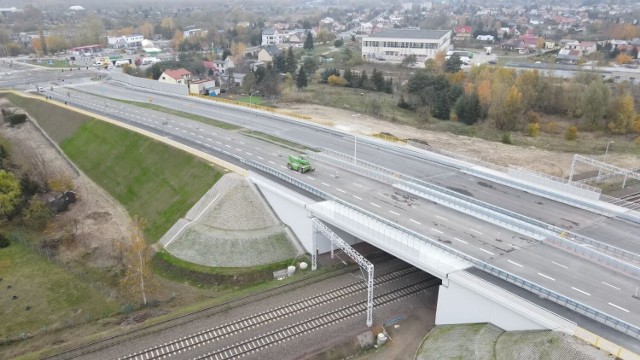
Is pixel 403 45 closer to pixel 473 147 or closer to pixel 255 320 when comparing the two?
pixel 473 147

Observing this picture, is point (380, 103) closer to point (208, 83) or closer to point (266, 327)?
point (208, 83)

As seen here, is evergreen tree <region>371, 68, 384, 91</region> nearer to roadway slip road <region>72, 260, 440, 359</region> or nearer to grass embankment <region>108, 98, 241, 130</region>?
grass embankment <region>108, 98, 241, 130</region>

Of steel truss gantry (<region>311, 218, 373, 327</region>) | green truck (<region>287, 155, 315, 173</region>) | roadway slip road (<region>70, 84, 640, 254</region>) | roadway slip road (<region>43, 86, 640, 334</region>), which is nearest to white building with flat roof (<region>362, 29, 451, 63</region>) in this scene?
roadway slip road (<region>70, 84, 640, 254</region>)

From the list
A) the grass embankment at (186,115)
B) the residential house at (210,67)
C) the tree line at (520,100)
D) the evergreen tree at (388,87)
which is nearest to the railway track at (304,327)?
the grass embankment at (186,115)

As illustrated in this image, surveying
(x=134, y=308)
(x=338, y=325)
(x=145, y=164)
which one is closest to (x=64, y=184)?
(x=145, y=164)

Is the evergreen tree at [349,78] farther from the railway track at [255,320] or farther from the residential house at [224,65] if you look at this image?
the railway track at [255,320]

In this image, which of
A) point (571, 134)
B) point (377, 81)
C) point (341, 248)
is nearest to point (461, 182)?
point (341, 248)

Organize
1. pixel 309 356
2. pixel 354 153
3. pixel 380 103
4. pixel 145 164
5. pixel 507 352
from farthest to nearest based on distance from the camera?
pixel 380 103
pixel 145 164
pixel 354 153
pixel 309 356
pixel 507 352
